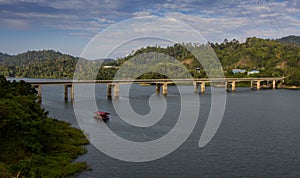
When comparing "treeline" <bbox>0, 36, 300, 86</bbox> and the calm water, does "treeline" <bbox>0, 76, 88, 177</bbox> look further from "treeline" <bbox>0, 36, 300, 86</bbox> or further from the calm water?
"treeline" <bbox>0, 36, 300, 86</bbox>

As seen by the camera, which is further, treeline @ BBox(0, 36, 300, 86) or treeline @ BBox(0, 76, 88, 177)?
treeline @ BBox(0, 36, 300, 86)

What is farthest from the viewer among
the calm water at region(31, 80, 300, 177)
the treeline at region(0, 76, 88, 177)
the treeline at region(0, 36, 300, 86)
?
the treeline at region(0, 36, 300, 86)

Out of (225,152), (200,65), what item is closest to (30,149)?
(225,152)

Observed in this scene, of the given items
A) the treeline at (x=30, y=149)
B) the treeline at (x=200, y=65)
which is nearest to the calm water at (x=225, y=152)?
the treeline at (x=30, y=149)

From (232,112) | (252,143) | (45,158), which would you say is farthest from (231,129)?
(45,158)

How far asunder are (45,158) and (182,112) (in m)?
30.8

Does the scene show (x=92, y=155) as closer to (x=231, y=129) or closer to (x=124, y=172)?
(x=124, y=172)

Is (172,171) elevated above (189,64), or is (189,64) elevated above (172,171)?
(189,64)

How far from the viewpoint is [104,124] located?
43750 mm

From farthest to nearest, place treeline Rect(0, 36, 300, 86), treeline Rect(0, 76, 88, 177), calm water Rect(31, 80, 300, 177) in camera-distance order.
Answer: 1. treeline Rect(0, 36, 300, 86)
2. calm water Rect(31, 80, 300, 177)
3. treeline Rect(0, 76, 88, 177)

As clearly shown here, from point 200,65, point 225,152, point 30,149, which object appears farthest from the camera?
point 200,65

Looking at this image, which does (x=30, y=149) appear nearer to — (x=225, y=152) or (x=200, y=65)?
(x=225, y=152)

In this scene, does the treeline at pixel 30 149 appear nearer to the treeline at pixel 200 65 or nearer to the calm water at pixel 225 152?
the calm water at pixel 225 152

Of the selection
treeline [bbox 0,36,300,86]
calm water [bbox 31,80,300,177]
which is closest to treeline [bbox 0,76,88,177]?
calm water [bbox 31,80,300,177]
